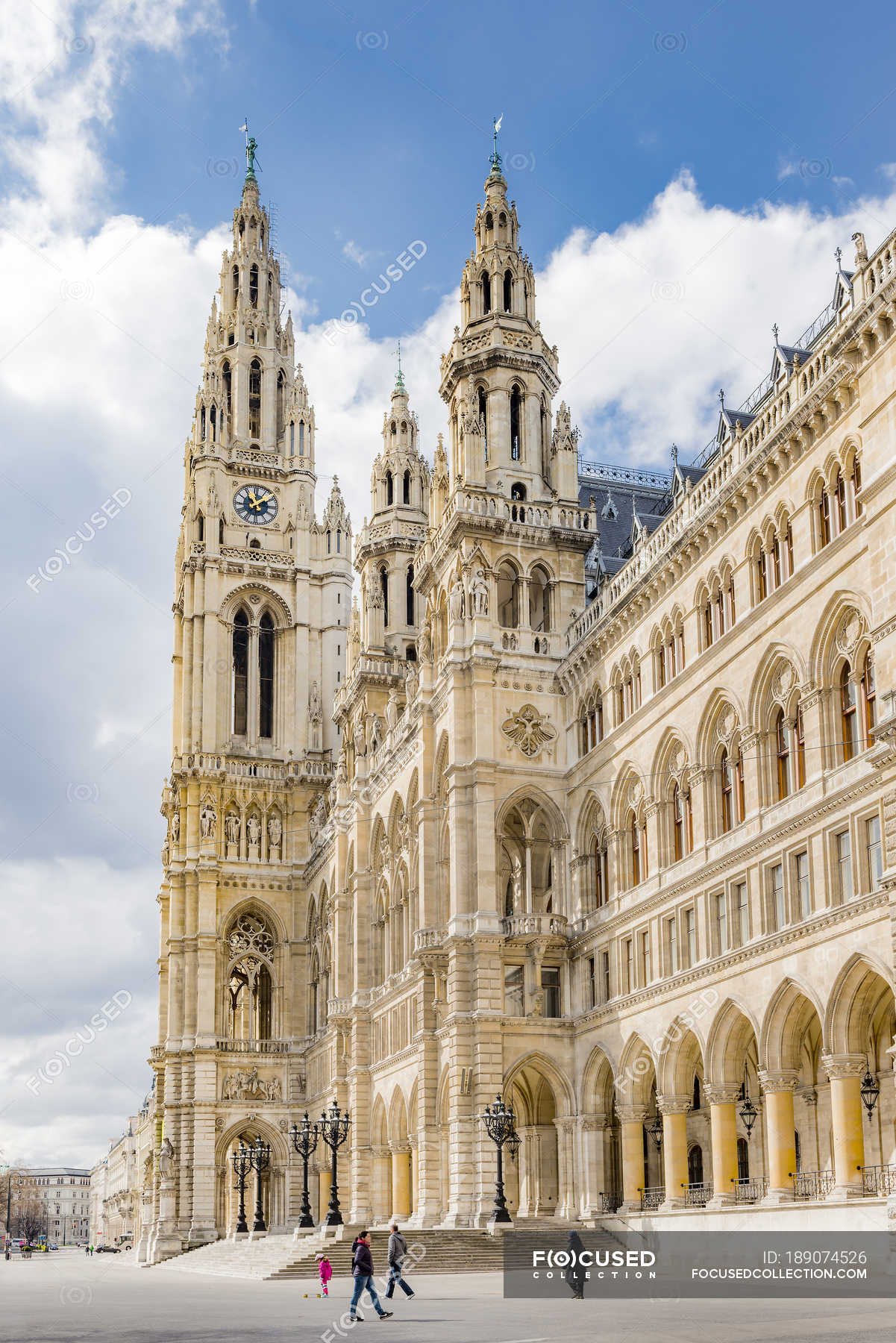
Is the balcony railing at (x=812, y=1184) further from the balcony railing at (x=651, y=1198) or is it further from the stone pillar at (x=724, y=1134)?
the balcony railing at (x=651, y=1198)

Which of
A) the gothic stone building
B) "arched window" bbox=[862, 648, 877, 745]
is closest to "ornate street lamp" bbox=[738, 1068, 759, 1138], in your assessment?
the gothic stone building

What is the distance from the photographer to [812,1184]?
3791cm

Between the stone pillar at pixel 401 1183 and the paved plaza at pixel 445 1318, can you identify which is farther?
the stone pillar at pixel 401 1183

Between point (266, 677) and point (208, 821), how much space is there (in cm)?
1085

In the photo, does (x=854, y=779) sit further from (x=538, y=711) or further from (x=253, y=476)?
(x=253, y=476)

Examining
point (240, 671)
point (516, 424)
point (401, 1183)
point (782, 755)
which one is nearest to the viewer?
point (782, 755)

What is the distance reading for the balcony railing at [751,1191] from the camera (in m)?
39.2

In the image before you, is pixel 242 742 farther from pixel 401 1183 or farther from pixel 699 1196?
pixel 699 1196

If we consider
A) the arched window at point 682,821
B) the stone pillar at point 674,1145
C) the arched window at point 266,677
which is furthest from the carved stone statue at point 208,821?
the stone pillar at point 674,1145

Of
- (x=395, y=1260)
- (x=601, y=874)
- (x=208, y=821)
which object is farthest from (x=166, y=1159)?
(x=395, y=1260)

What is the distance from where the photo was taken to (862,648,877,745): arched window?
34844 millimetres

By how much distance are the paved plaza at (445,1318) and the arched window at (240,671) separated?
51.0 m

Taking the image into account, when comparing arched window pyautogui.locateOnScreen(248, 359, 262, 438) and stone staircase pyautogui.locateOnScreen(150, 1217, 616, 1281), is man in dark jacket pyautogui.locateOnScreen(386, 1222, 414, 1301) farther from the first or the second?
arched window pyautogui.locateOnScreen(248, 359, 262, 438)

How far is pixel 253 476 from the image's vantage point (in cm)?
9300
